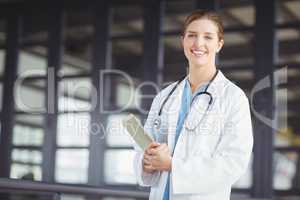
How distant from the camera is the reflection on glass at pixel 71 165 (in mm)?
5044

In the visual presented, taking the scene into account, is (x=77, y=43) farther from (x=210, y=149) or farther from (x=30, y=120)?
(x=210, y=149)

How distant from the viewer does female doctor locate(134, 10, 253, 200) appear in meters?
1.07

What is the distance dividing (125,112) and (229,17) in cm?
125

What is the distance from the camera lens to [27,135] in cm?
545

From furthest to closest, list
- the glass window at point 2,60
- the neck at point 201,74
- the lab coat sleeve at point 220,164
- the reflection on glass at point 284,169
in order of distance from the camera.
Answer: the glass window at point 2,60, the reflection on glass at point 284,169, the neck at point 201,74, the lab coat sleeve at point 220,164

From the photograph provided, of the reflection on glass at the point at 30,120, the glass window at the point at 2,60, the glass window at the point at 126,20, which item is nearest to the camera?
the glass window at the point at 126,20

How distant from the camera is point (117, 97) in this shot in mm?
4965

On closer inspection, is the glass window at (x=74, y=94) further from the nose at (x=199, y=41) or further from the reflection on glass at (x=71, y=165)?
the nose at (x=199, y=41)

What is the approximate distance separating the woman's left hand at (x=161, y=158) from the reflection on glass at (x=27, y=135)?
425cm

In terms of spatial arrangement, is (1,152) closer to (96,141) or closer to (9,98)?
(9,98)

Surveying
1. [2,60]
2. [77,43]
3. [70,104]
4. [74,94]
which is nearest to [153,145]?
[70,104]

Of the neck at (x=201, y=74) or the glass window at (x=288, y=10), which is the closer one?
the neck at (x=201, y=74)

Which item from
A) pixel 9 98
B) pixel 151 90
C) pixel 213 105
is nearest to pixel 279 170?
pixel 151 90

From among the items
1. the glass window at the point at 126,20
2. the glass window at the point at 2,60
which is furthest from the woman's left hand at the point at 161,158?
the glass window at the point at 2,60
